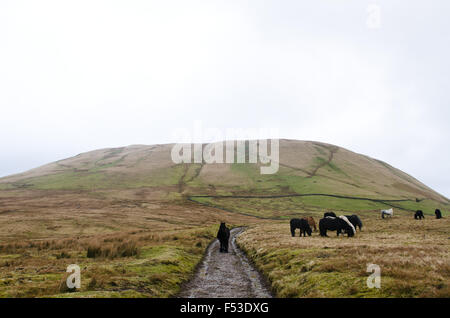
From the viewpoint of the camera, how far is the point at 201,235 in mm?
43688

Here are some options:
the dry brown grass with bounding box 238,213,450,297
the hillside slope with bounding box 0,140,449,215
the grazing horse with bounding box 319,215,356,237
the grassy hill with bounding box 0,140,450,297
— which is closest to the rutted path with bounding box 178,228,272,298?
the grassy hill with bounding box 0,140,450,297

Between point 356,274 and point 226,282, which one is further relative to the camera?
point 226,282

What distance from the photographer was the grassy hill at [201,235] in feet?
45.1

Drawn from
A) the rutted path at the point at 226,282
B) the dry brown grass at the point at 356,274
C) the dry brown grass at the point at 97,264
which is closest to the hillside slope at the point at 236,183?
→ the dry brown grass at the point at 97,264

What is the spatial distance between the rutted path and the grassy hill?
2.51ft

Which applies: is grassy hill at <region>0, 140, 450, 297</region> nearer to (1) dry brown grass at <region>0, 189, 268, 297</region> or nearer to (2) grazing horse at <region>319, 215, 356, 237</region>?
(1) dry brown grass at <region>0, 189, 268, 297</region>

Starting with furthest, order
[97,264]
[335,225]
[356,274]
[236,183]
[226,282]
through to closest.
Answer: [236,183] < [335,225] < [97,264] < [226,282] < [356,274]

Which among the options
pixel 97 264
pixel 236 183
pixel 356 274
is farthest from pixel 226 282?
pixel 236 183

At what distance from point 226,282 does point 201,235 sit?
27.4 meters

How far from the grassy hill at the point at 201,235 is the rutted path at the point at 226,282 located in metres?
0.76

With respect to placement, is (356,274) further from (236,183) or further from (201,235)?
(236,183)

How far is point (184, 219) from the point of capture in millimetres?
83625

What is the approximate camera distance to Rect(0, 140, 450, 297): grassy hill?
13758mm
